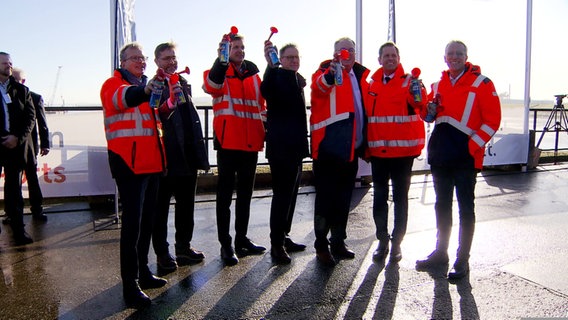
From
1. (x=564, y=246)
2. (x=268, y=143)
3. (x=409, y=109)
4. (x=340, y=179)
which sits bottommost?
(x=564, y=246)

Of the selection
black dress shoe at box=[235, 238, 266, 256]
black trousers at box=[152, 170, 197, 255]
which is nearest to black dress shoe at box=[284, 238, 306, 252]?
black dress shoe at box=[235, 238, 266, 256]

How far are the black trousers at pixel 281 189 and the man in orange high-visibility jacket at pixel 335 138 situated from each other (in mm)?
209

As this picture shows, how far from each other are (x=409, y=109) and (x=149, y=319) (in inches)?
104

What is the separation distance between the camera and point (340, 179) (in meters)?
4.19

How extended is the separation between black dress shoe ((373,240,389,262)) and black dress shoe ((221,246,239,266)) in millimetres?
1223

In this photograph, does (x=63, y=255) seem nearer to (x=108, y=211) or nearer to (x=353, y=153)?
(x=108, y=211)

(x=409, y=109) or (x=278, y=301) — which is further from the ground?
(x=409, y=109)

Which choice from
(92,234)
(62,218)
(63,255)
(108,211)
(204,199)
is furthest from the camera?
(204,199)

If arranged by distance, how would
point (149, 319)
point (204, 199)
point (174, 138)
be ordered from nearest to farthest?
point (149, 319) < point (174, 138) < point (204, 199)

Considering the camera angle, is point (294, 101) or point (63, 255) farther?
point (63, 255)

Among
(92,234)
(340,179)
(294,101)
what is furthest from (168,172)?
(92,234)

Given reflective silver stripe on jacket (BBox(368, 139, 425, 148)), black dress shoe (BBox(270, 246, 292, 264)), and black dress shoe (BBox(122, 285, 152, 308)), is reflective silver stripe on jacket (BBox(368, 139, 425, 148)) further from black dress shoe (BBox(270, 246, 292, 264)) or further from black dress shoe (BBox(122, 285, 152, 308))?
black dress shoe (BBox(122, 285, 152, 308))

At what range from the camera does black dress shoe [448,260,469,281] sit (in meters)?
3.80

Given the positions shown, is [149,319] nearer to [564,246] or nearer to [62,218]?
[62,218]
